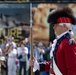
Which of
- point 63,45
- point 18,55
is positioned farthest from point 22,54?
point 63,45

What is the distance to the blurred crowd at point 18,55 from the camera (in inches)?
444

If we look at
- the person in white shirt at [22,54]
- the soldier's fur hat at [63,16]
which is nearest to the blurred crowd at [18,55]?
the person in white shirt at [22,54]

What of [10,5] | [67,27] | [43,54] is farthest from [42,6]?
[67,27]

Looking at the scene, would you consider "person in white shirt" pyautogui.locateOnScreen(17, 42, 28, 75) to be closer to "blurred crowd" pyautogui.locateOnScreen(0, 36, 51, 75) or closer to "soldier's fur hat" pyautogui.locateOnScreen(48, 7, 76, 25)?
"blurred crowd" pyautogui.locateOnScreen(0, 36, 51, 75)

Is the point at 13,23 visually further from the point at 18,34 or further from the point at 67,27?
the point at 67,27

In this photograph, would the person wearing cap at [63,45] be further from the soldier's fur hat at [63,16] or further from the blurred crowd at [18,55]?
the blurred crowd at [18,55]

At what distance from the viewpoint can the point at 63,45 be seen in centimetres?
402

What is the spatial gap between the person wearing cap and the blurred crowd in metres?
6.79

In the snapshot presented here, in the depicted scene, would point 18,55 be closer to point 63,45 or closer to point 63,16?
point 63,16

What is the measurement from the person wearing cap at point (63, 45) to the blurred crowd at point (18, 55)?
6790mm

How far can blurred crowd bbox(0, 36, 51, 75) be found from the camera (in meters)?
11.3

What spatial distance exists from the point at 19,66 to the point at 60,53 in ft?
25.2

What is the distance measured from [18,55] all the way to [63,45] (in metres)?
7.33

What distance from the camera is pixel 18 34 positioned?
466 inches
